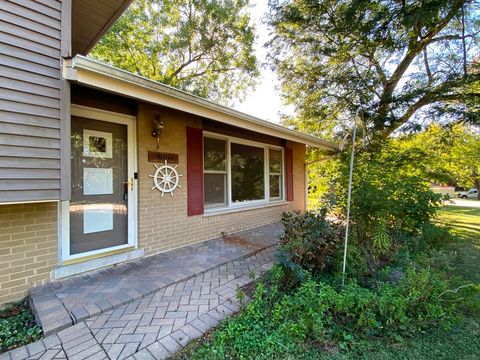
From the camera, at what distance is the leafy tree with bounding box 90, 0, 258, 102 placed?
1152 centimetres

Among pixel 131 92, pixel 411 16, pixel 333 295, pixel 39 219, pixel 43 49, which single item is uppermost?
pixel 411 16

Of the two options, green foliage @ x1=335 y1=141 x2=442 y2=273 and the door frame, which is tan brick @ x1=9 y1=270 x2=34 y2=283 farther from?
green foliage @ x1=335 y1=141 x2=442 y2=273

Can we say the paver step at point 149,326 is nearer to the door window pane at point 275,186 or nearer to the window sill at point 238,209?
the window sill at point 238,209

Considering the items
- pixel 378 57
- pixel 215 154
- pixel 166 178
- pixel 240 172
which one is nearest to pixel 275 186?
pixel 240 172

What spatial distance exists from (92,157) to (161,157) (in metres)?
0.98

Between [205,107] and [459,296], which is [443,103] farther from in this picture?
[205,107]

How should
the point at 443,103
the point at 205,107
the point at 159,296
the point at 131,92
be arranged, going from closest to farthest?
the point at 159,296 → the point at 131,92 → the point at 205,107 → the point at 443,103

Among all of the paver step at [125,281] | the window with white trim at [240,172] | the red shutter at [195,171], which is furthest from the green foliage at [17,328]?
the window with white trim at [240,172]

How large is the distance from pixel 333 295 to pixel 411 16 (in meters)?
5.32

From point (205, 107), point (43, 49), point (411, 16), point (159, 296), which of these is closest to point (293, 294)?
point (159, 296)

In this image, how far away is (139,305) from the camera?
2422 millimetres

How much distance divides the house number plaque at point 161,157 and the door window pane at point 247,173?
1646mm

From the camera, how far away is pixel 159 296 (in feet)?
8.50

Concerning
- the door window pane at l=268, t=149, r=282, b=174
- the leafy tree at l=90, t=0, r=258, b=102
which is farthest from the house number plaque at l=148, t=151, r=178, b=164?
the leafy tree at l=90, t=0, r=258, b=102
